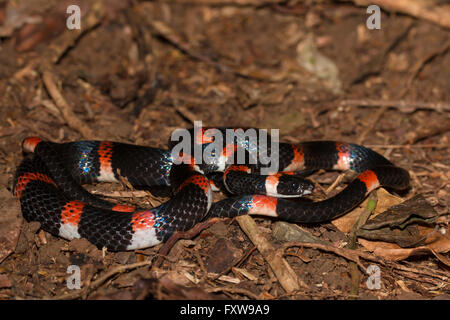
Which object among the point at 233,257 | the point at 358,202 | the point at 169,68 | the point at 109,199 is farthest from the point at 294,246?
the point at 169,68

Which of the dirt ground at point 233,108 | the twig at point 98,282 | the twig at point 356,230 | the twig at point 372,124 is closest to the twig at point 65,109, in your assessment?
the dirt ground at point 233,108

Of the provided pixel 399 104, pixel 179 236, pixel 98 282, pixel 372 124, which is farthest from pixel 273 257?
pixel 399 104

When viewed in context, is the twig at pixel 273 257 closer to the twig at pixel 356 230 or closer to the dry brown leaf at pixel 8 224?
the twig at pixel 356 230

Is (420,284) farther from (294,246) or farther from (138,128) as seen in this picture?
(138,128)

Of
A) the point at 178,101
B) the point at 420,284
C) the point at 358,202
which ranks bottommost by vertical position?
the point at 420,284

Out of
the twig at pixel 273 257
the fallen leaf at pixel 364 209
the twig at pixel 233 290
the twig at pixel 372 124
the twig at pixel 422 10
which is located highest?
the twig at pixel 422 10

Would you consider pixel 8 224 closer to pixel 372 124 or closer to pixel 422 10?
pixel 372 124
